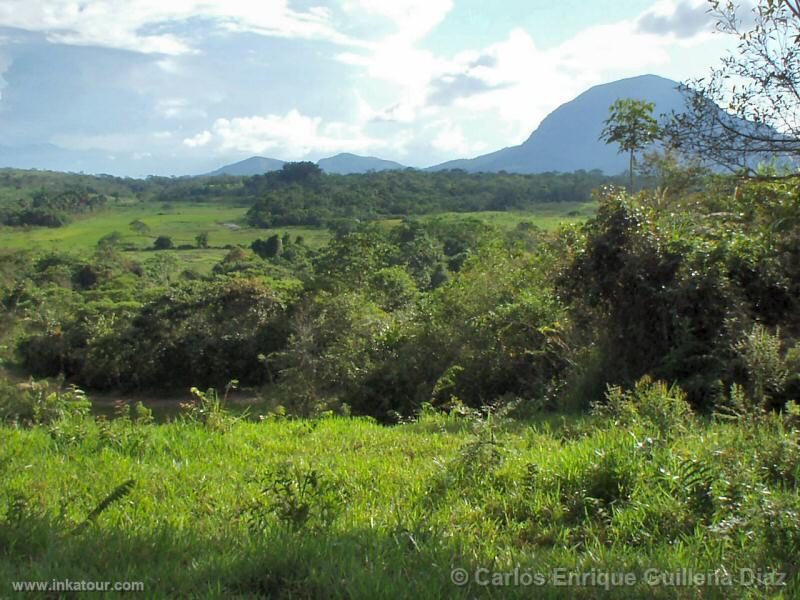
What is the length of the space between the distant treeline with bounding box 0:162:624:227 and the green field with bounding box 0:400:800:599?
65954mm

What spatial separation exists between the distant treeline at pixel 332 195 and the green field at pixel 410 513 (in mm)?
65954

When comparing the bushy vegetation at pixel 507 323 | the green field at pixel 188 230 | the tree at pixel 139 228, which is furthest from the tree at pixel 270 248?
the tree at pixel 139 228

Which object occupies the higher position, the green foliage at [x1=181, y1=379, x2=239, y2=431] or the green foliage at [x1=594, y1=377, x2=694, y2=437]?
the green foliage at [x1=594, y1=377, x2=694, y2=437]

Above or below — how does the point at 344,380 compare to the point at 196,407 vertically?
below

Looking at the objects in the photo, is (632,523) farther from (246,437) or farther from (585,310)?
(585,310)

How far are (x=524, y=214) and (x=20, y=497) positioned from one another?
6509 cm

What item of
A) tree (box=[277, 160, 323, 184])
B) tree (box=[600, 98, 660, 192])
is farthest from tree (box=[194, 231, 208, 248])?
tree (box=[600, 98, 660, 192])

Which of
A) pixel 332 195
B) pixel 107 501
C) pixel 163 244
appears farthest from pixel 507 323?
pixel 332 195

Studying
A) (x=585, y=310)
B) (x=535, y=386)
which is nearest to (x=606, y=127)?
(x=585, y=310)

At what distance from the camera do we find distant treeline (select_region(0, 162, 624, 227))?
77000mm

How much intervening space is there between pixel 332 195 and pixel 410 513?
87.5 meters

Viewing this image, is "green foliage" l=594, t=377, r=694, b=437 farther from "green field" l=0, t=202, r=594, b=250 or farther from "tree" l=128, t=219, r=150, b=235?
"tree" l=128, t=219, r=150, b=235

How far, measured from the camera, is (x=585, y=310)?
28.2 ft

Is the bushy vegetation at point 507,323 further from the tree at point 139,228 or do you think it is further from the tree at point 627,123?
the tree at point 139,228
